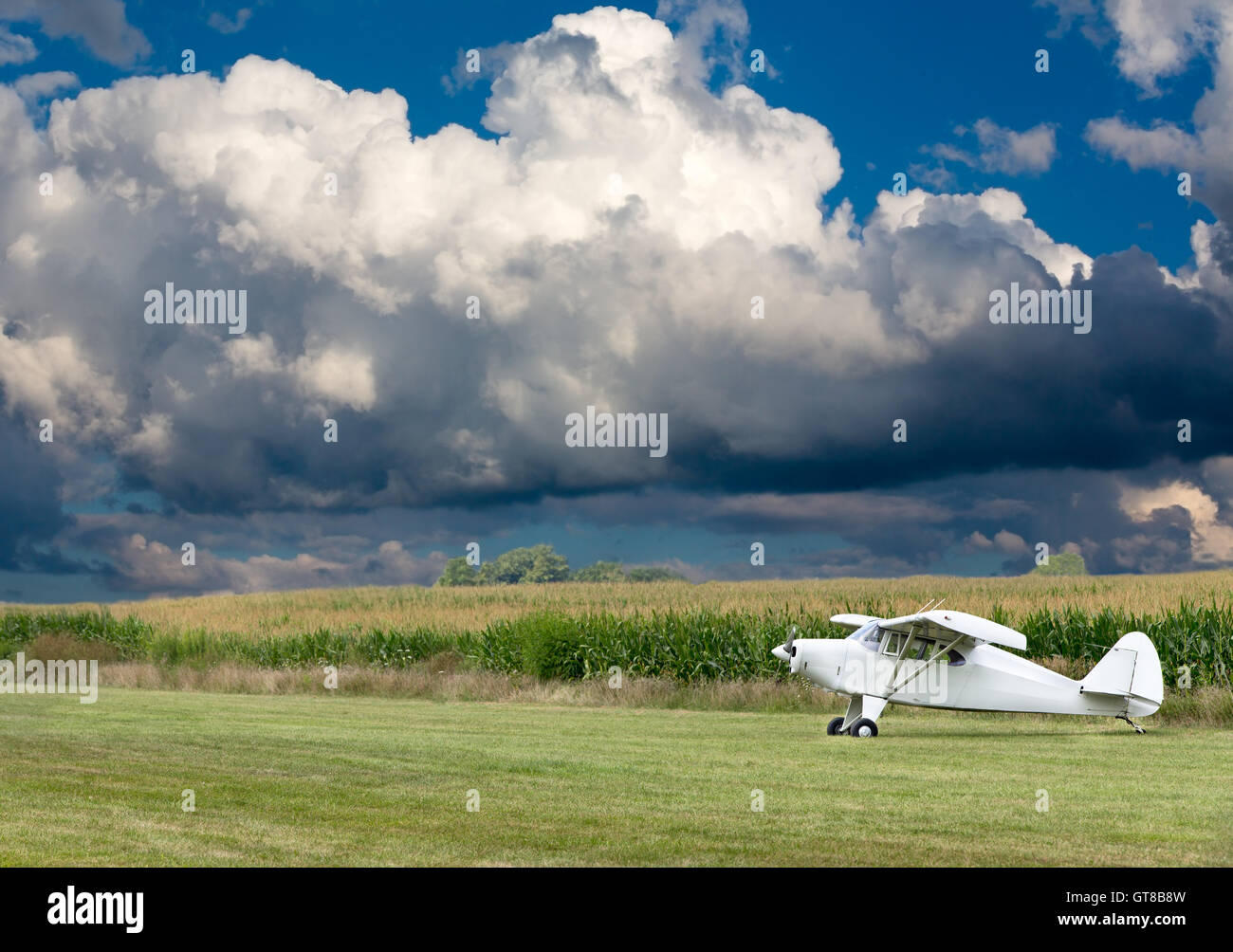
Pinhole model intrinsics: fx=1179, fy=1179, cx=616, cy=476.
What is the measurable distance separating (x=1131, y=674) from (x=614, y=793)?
11.5 meters

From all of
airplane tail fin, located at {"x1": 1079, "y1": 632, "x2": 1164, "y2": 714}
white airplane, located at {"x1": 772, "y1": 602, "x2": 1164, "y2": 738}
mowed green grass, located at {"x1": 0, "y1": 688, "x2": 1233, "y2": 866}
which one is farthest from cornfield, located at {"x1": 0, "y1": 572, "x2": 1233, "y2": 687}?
white airplane, located at {"x1": 772, "y1": 602, "x2": 1164, "y2": 738}

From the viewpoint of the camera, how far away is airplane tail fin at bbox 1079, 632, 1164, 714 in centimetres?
2105

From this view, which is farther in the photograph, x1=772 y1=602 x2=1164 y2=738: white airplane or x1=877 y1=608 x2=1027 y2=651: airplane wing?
x1=772 y1=602 x2=1164 y2=738: white airplane

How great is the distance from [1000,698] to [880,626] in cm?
247

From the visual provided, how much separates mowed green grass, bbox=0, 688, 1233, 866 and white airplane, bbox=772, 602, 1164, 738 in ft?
2.06

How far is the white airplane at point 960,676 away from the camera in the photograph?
20.9 metres

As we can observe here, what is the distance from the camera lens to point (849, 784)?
15102 mm

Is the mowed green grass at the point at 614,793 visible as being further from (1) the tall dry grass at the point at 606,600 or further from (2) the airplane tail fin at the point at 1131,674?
(1) the tall dry grass at the point at 606,600

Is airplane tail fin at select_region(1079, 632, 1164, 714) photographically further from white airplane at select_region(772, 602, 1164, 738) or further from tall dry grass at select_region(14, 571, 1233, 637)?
tall dry grass at select_region(14, 571, 1233, 637)

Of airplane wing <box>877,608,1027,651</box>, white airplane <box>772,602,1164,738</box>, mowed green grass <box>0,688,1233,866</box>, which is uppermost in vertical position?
airplane wing <box>877,608,1027,651</box>

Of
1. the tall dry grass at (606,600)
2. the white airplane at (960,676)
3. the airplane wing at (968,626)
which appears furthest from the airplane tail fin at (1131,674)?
the tall dry grass at (606,600)

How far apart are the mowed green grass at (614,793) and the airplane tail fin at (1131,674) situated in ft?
2.52

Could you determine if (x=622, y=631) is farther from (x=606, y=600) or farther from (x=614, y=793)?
(x=614, y=793)

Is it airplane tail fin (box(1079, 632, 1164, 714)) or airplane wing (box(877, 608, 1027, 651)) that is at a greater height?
airplane wing (box(877, 608, 1027, 651))
